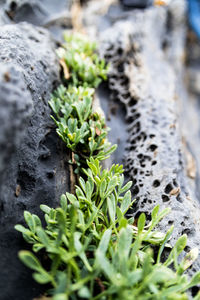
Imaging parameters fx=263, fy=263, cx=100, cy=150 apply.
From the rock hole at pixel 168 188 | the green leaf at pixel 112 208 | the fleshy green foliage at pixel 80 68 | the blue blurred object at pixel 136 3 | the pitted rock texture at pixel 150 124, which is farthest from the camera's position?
the blue blurred object at pixel 136 3

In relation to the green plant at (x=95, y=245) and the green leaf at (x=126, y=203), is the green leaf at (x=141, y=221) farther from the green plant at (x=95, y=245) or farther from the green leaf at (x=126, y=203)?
the green leaf at (x=126, y=203)

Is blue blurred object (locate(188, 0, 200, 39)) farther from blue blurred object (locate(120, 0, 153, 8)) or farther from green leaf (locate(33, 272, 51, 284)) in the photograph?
green leaf (locate(33, 272, 51, 284))

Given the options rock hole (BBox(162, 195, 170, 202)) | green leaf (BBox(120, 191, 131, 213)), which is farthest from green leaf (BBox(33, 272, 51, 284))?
rock hole (BBox(162, 195, 170, 202))

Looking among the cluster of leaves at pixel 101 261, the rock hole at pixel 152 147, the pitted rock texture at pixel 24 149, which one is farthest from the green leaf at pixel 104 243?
the rock hole at pixel 152 147

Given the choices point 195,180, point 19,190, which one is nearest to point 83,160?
point 19,190

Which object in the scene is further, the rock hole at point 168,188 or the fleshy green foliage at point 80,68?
the fleshy green foliage at point 80,68

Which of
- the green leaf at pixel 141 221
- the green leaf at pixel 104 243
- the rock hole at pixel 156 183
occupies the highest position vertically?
the green leaf at pixel 104 243

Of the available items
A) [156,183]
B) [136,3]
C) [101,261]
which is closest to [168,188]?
[156,183]

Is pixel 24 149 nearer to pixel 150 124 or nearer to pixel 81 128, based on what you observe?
pixel 81 128
